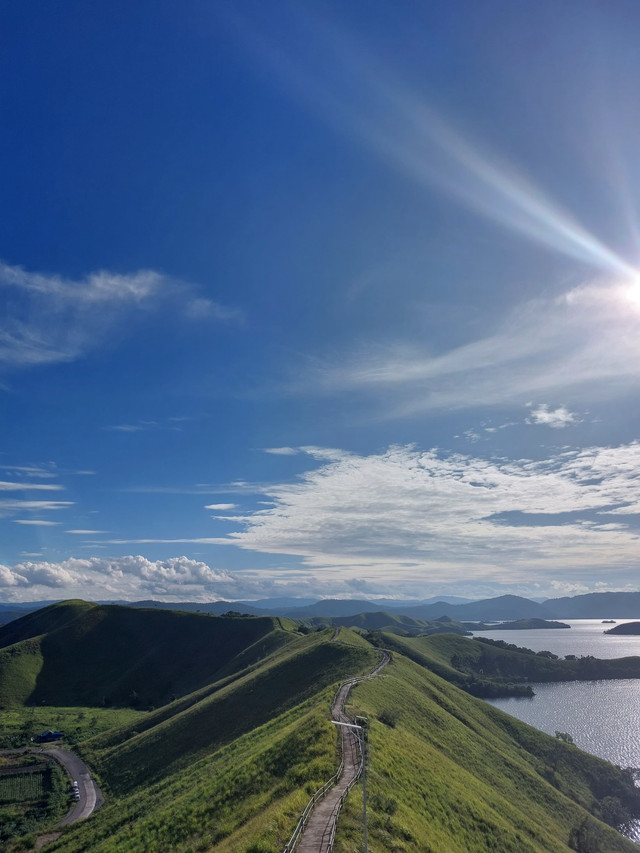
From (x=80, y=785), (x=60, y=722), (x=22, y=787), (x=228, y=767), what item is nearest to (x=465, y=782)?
(x=228, y=767)

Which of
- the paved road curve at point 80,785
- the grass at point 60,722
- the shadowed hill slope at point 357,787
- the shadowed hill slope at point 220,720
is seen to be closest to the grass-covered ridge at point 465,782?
the shadowed hill slope at point 357,787

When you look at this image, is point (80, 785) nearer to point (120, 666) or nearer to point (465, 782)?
point (465, 782)

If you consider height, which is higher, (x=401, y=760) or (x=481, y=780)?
(x=401, y=760)

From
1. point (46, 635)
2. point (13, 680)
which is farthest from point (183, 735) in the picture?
point (46, 635)

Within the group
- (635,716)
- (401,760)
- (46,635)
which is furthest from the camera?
(46,635)

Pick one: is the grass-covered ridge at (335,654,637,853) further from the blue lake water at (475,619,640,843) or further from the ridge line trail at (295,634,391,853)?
the blue lake water at (475,619,640,843)

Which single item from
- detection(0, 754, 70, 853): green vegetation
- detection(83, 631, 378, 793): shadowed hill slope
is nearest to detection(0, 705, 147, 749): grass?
detection(83, 631, 378, 793): shadowed hill slope

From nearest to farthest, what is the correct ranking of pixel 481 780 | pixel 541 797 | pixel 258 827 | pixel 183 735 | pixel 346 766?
pixel 258 827, pixel 346 766, pixel 481 780, pixel 541 797, pixel 183 735

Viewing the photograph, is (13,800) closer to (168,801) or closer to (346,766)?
(168,801)
